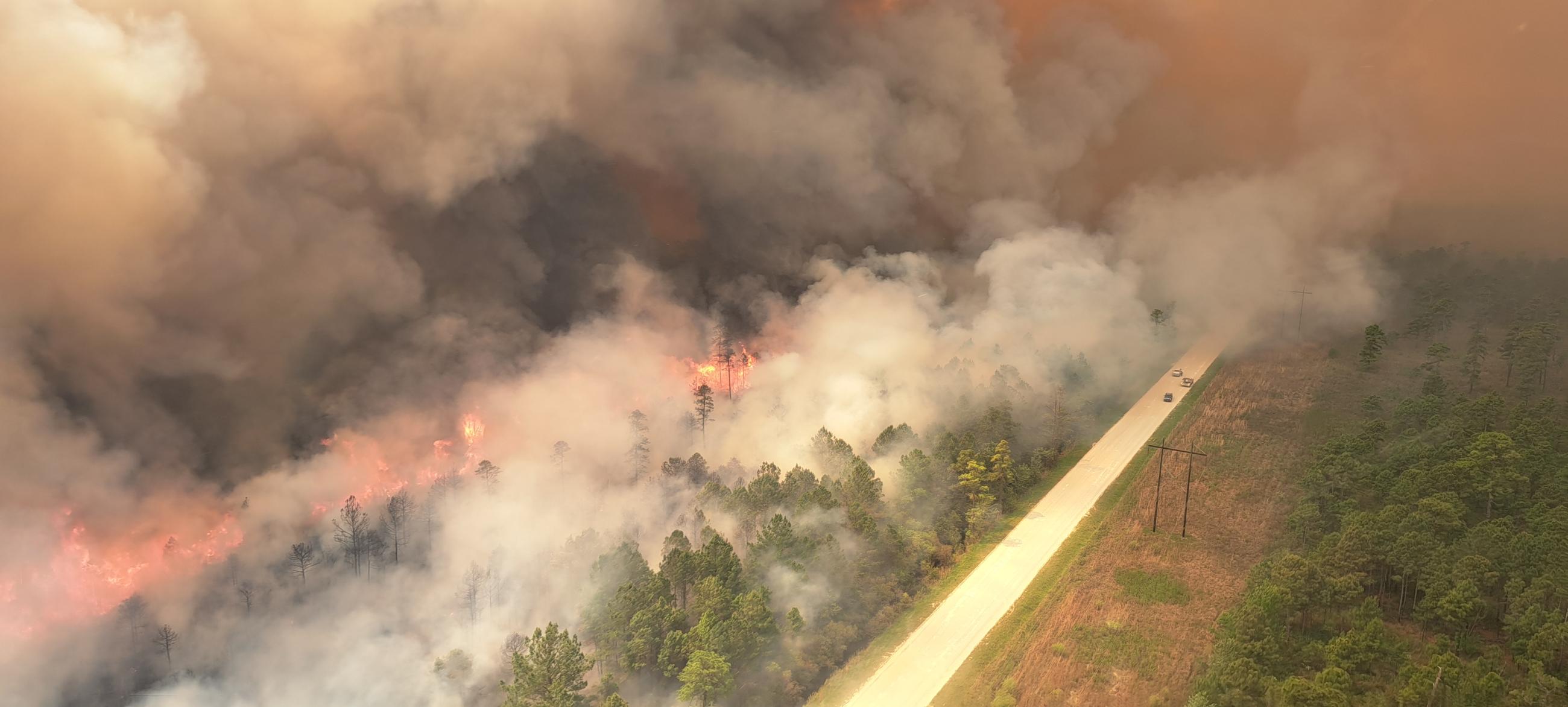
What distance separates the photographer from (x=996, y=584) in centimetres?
4700

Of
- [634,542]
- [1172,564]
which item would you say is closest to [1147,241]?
[1172,564]

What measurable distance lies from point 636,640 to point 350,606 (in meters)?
23.9

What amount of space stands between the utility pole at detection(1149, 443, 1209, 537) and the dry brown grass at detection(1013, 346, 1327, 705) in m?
0.35

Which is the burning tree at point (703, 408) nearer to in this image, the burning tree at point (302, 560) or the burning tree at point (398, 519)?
the burning tree at point (398, 519)

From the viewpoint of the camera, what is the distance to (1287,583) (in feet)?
129

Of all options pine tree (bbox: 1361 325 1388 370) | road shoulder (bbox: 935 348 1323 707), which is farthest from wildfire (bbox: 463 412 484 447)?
pine tree (bbox: 1361 325 1388 370)

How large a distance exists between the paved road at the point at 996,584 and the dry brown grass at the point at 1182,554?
2.41 m

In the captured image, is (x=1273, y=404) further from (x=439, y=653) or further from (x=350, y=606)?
(x=350, y=606)

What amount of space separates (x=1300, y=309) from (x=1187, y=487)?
62.4 metres

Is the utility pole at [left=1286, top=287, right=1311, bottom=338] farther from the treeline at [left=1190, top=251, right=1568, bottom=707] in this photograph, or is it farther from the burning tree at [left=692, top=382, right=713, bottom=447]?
the burning tree at [left=692, top=382, right=713, bottom=447]

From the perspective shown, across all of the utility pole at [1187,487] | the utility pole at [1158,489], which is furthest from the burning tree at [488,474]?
the utility pole at [1187,487]

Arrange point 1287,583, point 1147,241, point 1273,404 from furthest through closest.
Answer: point 1147,241 → point 1273,404 → point 1287,583

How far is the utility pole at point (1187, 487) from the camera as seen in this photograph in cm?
5297

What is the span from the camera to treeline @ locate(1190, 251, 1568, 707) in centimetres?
3353
